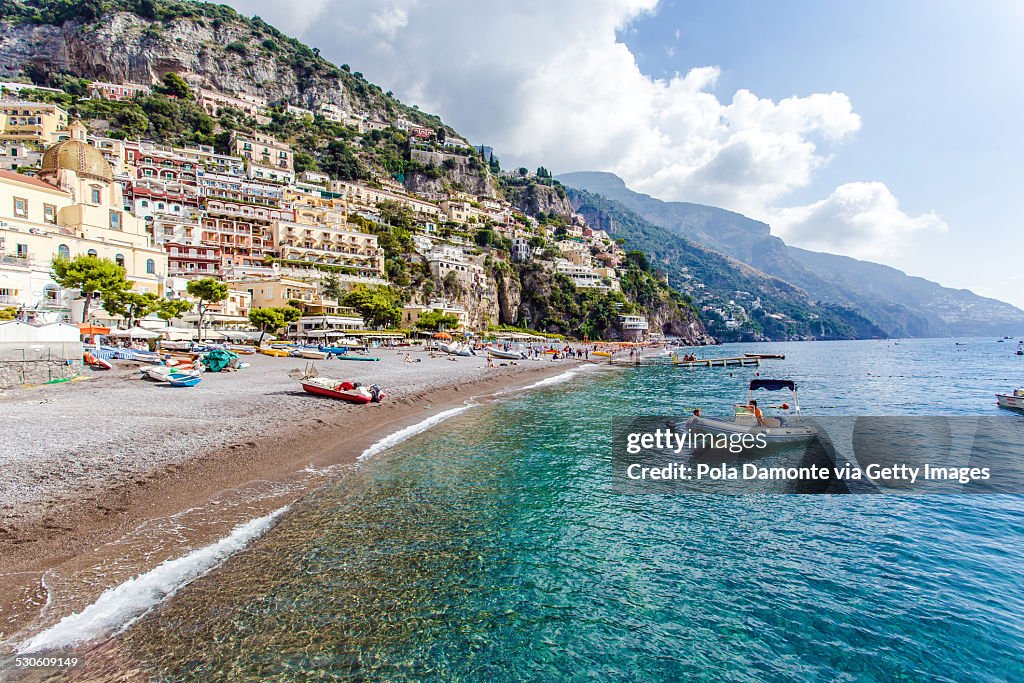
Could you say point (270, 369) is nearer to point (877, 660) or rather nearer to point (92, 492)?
point (92, 492)

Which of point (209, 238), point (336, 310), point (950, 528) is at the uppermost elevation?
point (209, 238)

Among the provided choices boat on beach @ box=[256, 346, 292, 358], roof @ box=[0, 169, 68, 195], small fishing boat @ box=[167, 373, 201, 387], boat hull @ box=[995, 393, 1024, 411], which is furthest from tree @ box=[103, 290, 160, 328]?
boat hull @ box=[995, 393, 1024, 411]

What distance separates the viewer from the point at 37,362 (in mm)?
22453

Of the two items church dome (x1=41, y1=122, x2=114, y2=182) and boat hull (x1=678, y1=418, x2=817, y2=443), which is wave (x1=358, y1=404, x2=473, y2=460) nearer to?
boat hull (x1=678, y1=418, x2=817, y2=443)

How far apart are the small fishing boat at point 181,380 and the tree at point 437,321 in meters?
47.4

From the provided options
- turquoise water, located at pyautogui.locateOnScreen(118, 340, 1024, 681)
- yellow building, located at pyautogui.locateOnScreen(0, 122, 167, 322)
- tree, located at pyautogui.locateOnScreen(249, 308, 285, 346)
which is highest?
yellow building, located at pyautogui.locateOnScreen(0, 122, 167, 322)

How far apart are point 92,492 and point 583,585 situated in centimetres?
1026

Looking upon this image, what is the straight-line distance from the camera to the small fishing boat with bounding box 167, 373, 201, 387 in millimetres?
22609

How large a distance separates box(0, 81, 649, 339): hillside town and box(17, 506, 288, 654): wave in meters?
29.3

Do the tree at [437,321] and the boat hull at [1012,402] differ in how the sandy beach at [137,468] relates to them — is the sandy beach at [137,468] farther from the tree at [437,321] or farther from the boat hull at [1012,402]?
the tree at [437,321]

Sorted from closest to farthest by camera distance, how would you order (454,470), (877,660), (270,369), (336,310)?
(877,660), (454,470), (270,369), (336,310)

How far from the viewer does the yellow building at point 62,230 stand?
33944 mm

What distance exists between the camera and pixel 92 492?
31.8ft

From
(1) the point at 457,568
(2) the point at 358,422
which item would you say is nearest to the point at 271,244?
(2) the point at 358,422
